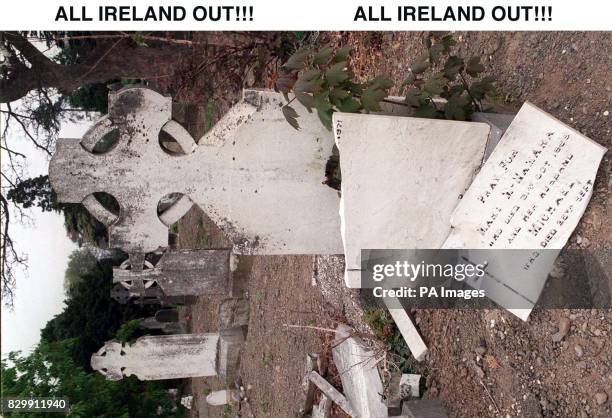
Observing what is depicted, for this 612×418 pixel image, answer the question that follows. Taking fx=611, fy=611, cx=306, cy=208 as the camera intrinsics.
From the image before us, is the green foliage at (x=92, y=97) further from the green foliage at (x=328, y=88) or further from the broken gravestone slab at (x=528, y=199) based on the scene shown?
the broken gravestone slab at (x=528, y=199)

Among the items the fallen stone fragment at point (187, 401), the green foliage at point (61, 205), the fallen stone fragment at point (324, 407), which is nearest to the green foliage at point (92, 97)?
the green foliage at point (61, 205)

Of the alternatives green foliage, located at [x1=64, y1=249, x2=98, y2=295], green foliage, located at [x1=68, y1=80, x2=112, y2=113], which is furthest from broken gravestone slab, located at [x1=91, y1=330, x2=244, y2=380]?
green foliage, located at [x1=64, y1=249, x2=98, y2=295]

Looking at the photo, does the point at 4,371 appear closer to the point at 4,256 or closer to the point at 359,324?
the point at 4,256

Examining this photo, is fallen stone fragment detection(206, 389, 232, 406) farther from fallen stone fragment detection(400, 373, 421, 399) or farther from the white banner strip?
the white banner strip

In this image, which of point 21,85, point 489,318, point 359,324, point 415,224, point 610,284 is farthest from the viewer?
point 21,85

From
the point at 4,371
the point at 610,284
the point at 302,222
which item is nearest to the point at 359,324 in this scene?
the point at 302,222

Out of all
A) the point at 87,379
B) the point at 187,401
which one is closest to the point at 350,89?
the point at 87,379
